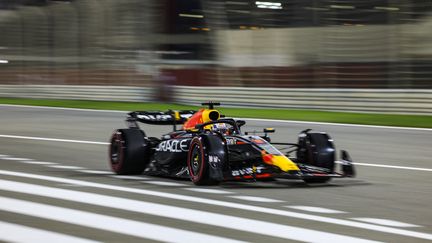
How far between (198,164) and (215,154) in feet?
1.14

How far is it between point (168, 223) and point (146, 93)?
21.0 m

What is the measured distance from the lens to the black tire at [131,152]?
9.49 metres

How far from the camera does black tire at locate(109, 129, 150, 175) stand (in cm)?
949

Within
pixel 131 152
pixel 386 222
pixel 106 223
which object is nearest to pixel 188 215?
pixel 106 223

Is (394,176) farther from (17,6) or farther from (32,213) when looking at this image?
(17,6)

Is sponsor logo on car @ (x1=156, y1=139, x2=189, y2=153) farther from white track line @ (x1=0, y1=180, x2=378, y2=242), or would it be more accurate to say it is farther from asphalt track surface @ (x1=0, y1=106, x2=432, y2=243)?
white track line @ (x1=0, y1=180, x2=378, y2=242)

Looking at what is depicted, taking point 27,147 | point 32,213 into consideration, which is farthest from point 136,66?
point 32,213

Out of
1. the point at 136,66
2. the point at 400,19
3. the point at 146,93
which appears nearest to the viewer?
the point at 400,19

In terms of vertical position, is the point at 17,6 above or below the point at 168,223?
above

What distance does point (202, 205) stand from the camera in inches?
278

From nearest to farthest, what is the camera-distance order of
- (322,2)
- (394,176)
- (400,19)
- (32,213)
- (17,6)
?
1. (32,213)
2. (394,176)
3. (400,19)
4. (322,2)
5. (17,6)

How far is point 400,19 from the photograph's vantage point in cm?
2098

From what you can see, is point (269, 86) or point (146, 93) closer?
point (269, 86)

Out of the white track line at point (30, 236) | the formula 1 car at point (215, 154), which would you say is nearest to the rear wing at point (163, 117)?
the formula 1 car at point (215, 154)
